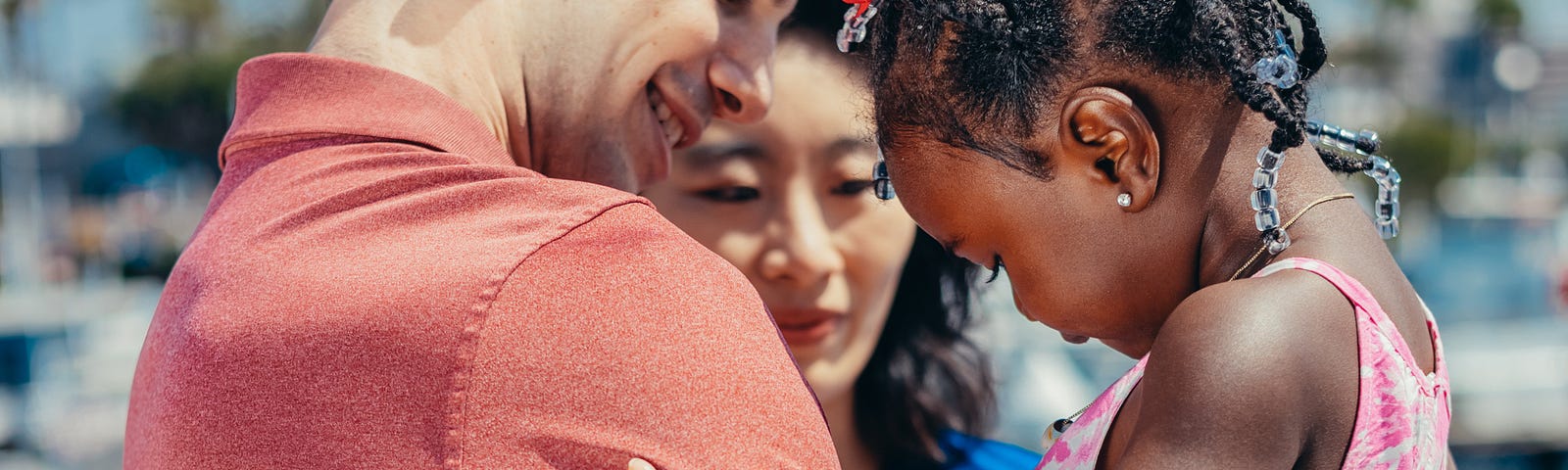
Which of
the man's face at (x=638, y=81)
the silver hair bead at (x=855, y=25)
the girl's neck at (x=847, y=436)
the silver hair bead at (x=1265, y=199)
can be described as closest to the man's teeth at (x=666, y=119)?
the man's face at (x=638, y=81)

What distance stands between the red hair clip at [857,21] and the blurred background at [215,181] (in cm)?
60

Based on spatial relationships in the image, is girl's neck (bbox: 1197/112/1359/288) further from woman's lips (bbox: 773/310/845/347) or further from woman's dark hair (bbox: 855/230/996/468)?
woman's dark hair (bbox: 855/230/996/468)

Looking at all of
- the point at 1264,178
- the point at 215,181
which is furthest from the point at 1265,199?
the point at 215,181

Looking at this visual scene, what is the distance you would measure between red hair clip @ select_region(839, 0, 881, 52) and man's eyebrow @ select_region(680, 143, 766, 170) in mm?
822

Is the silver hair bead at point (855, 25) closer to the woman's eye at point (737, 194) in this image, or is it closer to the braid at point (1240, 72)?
the braid at point (1240, 72)

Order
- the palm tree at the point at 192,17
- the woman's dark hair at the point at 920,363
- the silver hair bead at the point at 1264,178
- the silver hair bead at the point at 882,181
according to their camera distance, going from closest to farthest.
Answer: the silver hair bead at the point at 1264,178
the silver hair bead at the point at 882,181
the woman's dark hair at the point at 920,363
the palm tree at the point at 192,17

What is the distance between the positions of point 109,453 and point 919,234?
32.3 feet

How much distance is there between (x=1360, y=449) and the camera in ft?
4.59

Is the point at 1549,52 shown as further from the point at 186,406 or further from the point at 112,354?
the point at 186,406

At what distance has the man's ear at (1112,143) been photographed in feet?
5.17

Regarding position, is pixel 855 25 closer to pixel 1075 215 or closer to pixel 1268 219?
pixel 1075 215

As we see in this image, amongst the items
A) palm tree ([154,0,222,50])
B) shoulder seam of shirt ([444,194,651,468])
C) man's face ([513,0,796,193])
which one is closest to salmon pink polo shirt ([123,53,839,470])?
shoulder seam of shirt ([444,194,651,468])

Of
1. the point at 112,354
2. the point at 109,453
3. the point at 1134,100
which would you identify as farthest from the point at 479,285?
the point at 112,354

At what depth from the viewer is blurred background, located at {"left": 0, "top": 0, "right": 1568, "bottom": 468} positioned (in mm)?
10797
